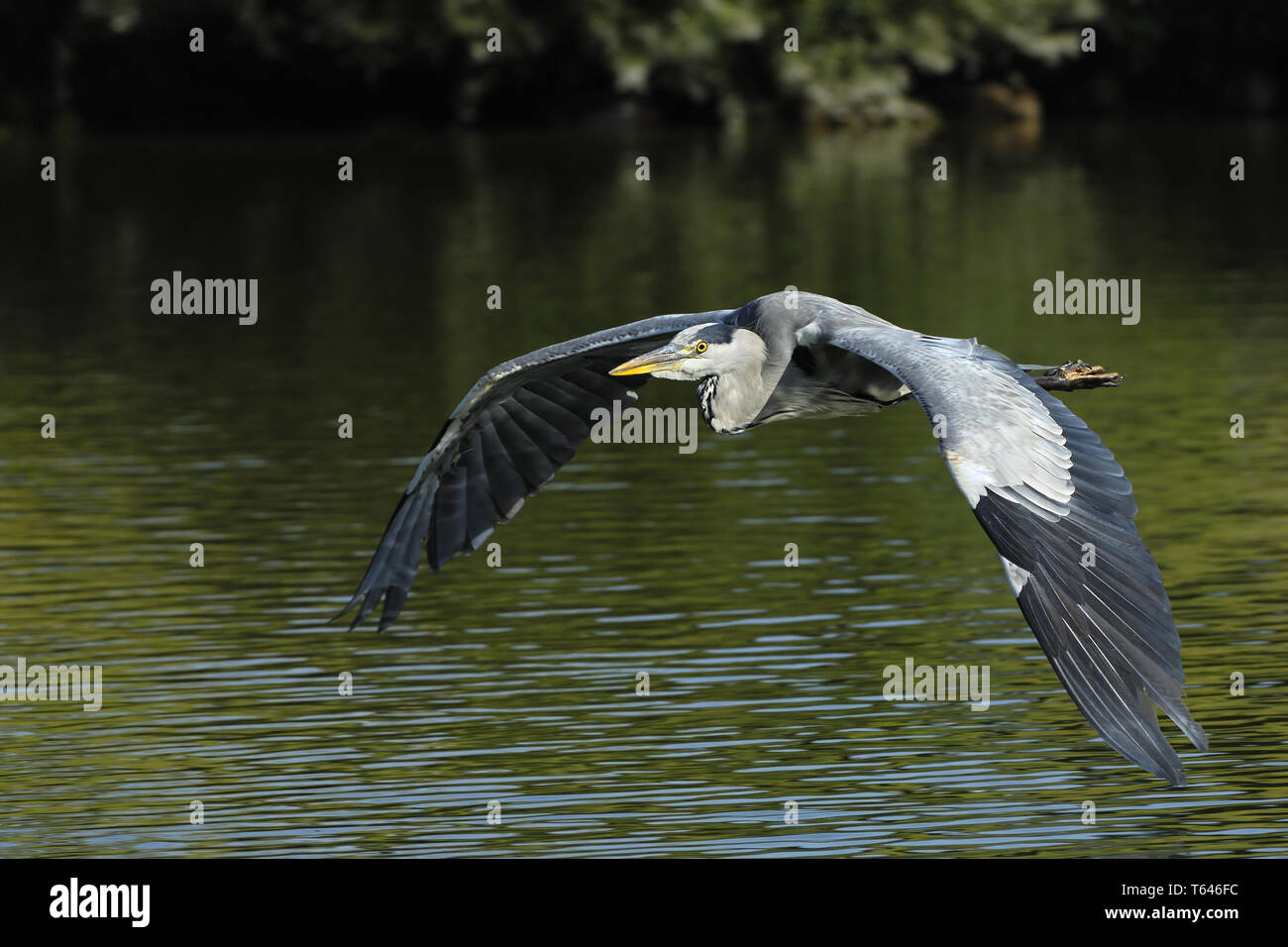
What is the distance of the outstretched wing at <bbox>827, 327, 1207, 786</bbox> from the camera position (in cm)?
945

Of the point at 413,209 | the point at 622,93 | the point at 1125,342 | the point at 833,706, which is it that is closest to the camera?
the point at 833,706

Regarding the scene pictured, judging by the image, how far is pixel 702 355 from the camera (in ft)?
42.3

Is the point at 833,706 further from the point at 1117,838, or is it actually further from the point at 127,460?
the point at 127,460

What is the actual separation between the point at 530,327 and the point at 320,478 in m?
8.80

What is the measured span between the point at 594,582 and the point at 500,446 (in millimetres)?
4079

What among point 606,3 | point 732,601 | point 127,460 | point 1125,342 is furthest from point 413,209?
point 732,601

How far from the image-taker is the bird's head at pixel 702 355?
12.9m

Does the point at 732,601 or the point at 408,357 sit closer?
the point at 732,601

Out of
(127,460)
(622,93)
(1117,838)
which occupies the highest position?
(622,93)

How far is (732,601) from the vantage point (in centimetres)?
1714
